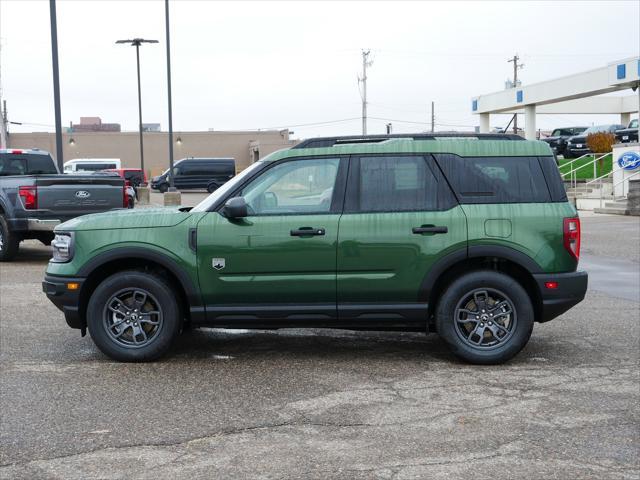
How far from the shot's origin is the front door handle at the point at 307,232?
679 cm

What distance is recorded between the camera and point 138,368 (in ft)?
22.5

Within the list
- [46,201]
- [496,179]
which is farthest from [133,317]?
[46,201]

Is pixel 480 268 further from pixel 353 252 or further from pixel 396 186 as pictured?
pixel 353 252

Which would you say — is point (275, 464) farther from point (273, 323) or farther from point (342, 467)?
point (273, 323)

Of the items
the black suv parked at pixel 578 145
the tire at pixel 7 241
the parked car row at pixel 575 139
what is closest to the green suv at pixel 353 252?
the tire at pixel 7 241

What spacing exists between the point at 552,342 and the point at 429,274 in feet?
6.00

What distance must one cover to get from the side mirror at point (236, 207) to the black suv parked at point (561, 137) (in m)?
43.0

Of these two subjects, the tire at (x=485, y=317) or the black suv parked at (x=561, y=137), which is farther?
the black suv parked at (x=561, y=137)

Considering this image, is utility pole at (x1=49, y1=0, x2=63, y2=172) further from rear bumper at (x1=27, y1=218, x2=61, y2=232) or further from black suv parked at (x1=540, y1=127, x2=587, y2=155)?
black suv parked at (x1=540, y1=127, x2=587, y2=155)

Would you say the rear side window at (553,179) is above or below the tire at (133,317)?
above

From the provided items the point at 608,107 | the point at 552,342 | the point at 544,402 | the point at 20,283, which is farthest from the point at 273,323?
the point at 608,107

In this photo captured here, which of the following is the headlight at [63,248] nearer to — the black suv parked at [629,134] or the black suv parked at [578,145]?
the black suv parked at [629,134]

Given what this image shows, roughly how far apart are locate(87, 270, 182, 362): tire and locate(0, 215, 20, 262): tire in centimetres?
794

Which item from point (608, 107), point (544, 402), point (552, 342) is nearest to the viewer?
point (544, 402)
